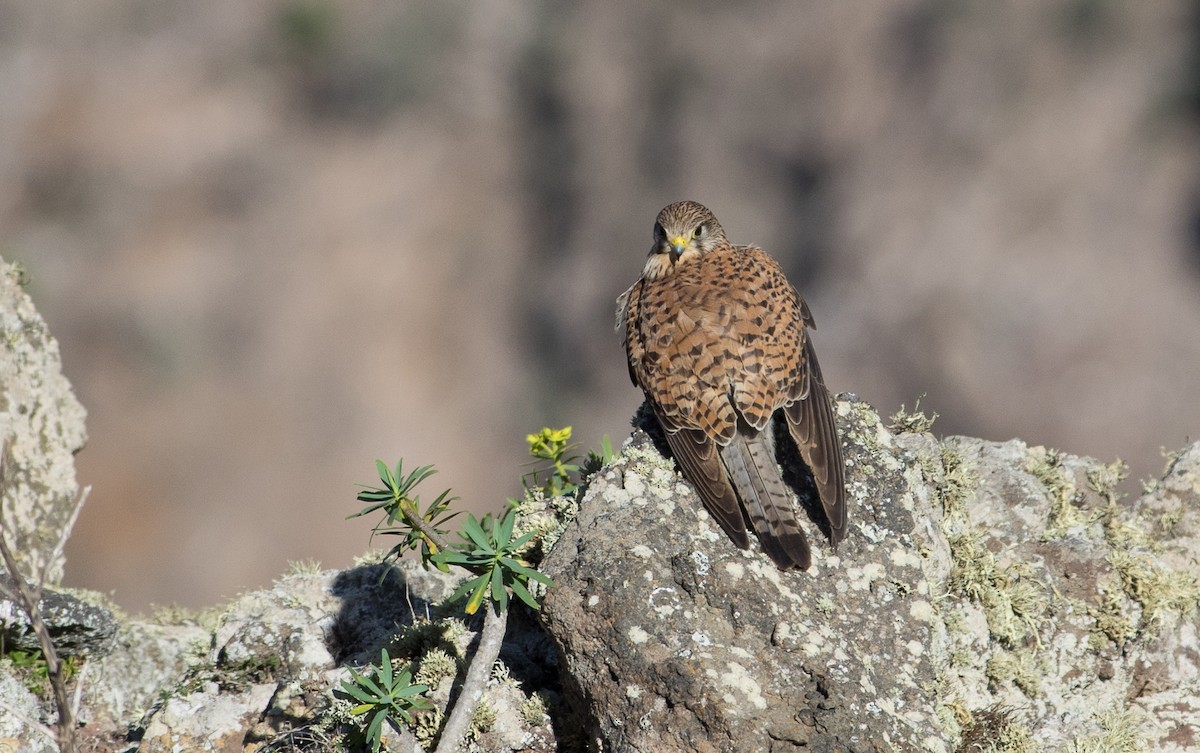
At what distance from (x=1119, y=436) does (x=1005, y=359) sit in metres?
2.23

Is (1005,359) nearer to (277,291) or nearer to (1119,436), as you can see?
(1119,436)

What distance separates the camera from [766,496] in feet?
14.6

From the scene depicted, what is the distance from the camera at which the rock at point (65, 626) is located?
4.57m

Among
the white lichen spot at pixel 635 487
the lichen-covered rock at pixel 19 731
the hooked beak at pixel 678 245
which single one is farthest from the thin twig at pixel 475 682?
the hooked beak at pixel 678 245

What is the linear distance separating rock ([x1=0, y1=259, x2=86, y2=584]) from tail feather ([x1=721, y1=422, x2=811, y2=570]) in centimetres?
307

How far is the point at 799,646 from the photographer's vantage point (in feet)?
12.7

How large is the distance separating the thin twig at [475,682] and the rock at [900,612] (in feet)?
0.54

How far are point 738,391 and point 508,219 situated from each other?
77.6 feet

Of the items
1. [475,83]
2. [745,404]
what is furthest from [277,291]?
[745,404]

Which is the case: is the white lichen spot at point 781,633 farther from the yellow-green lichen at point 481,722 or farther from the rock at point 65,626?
the rock at point 65,626

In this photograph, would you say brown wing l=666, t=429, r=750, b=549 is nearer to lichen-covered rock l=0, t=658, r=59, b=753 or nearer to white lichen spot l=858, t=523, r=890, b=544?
white lichen spot l=858, t=523, r=890, b=544

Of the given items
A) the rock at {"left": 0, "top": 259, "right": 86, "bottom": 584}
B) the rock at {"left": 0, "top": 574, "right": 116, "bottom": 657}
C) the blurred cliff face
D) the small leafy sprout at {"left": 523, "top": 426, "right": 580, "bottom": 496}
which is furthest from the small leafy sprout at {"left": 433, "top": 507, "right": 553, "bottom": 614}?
the blurred cliff face

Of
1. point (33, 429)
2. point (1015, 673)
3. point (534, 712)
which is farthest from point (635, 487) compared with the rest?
point (33, 429)

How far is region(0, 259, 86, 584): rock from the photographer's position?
5.51 m
